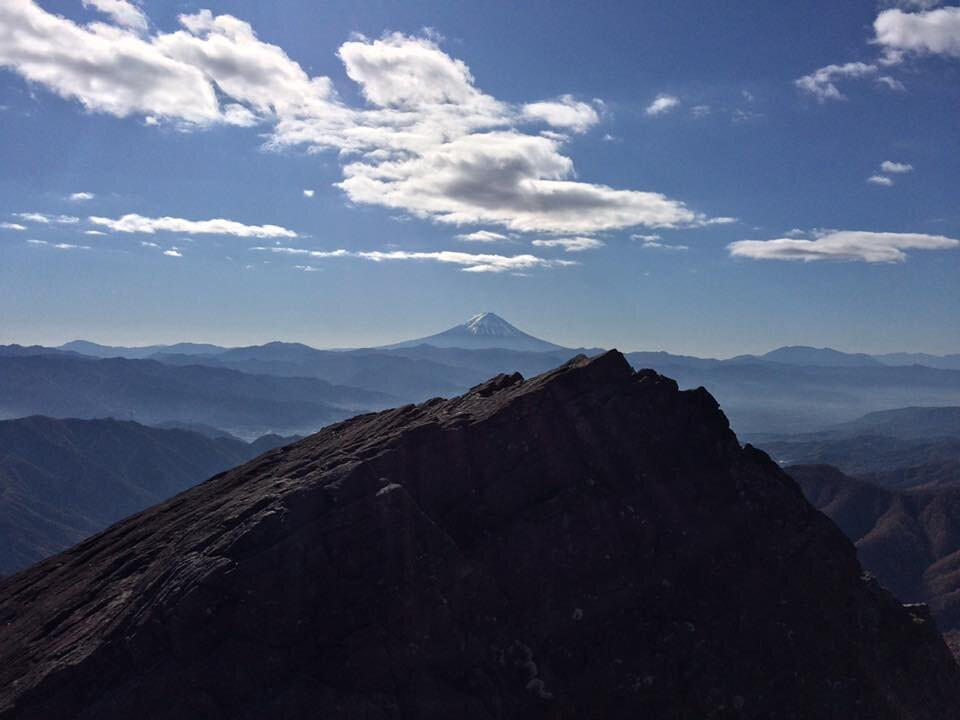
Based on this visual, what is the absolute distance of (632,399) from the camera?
40.3 m

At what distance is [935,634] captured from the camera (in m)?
36.6

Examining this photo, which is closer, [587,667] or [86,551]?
[587,667]

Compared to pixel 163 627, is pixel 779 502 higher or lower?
higher

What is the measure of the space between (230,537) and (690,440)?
981 inches

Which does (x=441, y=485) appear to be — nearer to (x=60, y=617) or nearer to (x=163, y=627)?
(x=163, y=627)

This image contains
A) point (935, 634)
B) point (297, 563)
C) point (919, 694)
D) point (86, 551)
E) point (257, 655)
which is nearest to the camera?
point (257, 655)

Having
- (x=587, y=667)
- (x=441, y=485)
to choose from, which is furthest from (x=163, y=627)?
(x=587, y=667)

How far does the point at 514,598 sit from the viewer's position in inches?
1284

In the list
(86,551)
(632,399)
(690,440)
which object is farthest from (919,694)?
(86,551)

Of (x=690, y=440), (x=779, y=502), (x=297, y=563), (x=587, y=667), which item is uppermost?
(x=690, y=440)

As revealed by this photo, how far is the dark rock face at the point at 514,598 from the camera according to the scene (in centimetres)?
2948

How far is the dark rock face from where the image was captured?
2948 cm

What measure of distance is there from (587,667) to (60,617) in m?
28.6

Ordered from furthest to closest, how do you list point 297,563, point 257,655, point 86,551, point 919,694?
1. point 86,551
2. point 919,694
3. point 297,563
4. point 257,655
